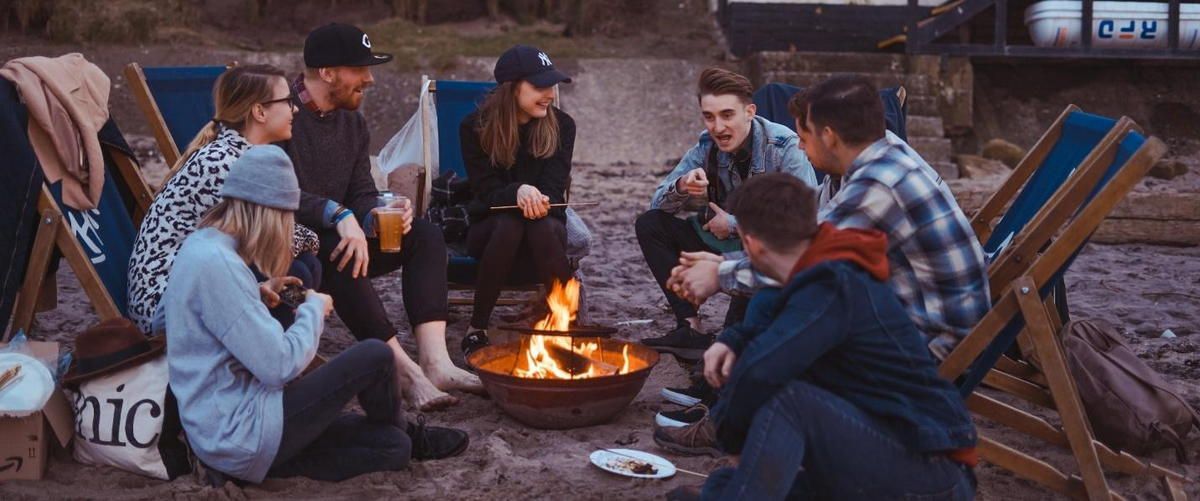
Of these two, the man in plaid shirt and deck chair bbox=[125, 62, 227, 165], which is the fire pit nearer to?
the man in plaid shirt

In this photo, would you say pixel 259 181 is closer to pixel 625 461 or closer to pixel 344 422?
pixel 344 422

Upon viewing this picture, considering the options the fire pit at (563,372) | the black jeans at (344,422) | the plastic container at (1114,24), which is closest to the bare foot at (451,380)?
the fire pit at (563,372)

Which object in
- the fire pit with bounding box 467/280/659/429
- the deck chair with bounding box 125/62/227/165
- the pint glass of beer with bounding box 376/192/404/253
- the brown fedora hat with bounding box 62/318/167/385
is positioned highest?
the deck chair with bounding box 125/62/227/165

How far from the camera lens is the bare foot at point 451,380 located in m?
4.40

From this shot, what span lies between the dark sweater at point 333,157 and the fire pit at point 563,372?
975 mm

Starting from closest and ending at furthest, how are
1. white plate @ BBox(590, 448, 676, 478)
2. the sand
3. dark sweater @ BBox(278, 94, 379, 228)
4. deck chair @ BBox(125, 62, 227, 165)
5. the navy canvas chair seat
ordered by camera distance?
the sand → white plate @ BBox(590, 448, 676, 478) → dark sweater @ BBox(278, 94, 379, 228) → deck chair @ BBox(125, 62, 227, 165) → the navy canvas chair seat

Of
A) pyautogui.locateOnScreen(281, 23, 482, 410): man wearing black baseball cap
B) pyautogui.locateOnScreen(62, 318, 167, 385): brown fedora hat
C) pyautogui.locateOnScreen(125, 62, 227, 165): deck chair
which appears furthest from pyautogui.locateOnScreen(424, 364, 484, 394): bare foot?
pyautogui.locateOnScreen(125, 62, 227, 165): deck chair

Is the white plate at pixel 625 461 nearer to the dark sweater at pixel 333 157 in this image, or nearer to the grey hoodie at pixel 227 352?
the grey hoodie at pixel 227 352

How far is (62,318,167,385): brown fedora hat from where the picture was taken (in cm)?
329

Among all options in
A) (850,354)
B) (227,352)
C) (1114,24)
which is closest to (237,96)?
(227,352)

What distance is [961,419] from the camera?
2.67 metres

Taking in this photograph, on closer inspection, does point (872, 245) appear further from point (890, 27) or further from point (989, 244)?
point (890, 27)

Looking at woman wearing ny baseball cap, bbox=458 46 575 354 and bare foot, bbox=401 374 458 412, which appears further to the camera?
woman wearing ny baseball cap, bbox=458 46 575 354

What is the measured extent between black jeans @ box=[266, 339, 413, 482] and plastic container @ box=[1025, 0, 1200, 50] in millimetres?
9384
